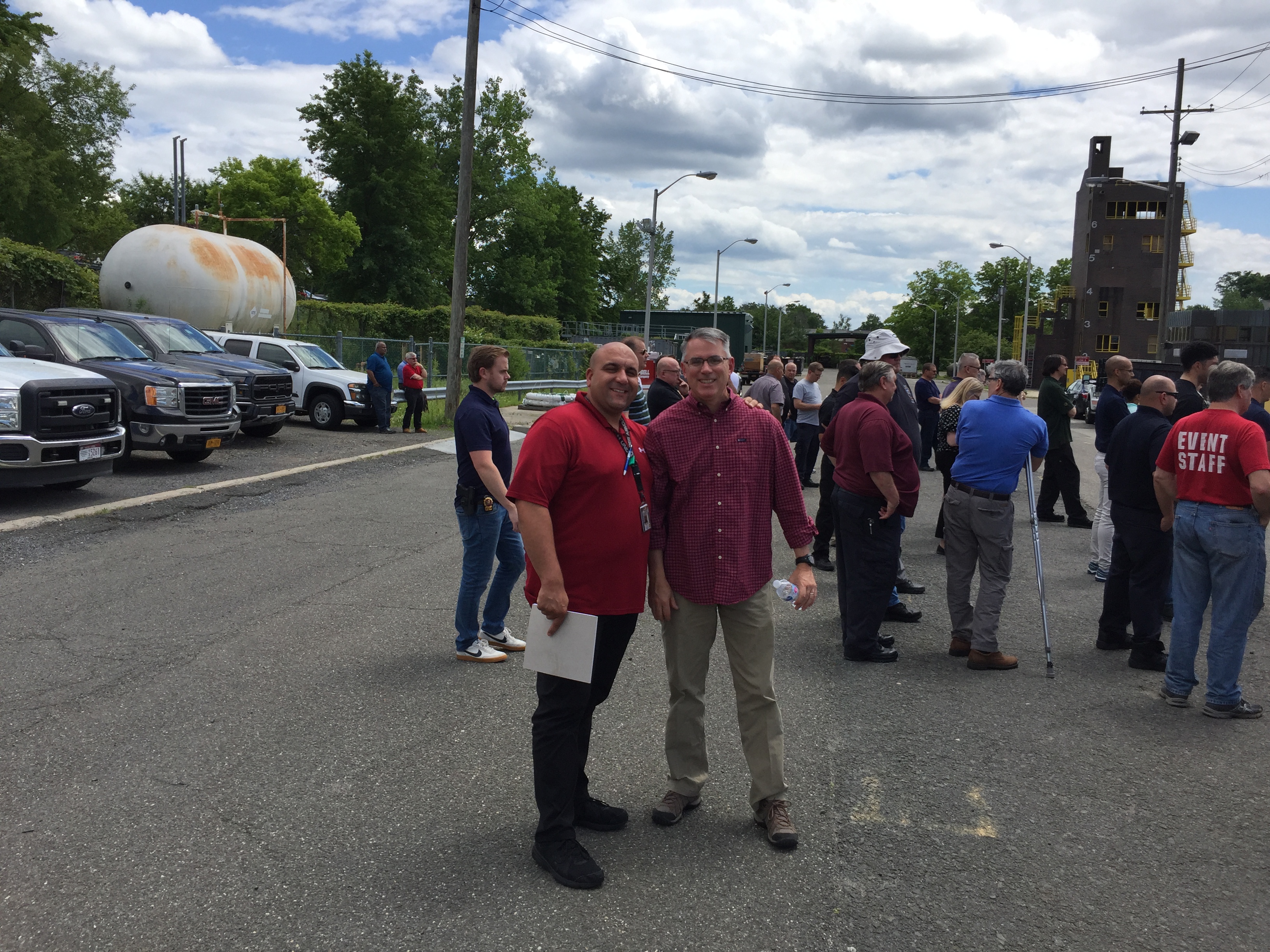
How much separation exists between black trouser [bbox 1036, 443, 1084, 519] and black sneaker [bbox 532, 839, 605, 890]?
9905 mm

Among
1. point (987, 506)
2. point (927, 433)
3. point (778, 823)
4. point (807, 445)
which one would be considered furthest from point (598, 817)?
point (927, 433)

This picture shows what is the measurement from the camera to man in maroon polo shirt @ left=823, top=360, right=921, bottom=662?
6234 millimetres

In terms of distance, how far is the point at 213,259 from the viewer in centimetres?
2388

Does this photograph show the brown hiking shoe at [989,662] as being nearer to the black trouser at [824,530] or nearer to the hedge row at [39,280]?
the black trouser at [824,530]

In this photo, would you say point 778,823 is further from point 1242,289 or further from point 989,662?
point 1242,289

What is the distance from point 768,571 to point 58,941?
2699 mm

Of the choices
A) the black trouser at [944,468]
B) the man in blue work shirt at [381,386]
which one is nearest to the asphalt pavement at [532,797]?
the black trouser at [944,468]

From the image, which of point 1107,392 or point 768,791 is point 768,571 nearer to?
point 768,791

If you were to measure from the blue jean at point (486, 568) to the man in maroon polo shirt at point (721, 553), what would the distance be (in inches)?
83.0

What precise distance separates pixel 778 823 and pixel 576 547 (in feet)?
4.44

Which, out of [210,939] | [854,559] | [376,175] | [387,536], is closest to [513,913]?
[210,939]

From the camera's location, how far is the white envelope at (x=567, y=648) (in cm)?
348

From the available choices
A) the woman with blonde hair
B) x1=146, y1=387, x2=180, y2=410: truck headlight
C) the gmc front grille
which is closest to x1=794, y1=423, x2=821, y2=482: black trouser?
the woman with blonde hair

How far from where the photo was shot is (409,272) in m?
60.1
